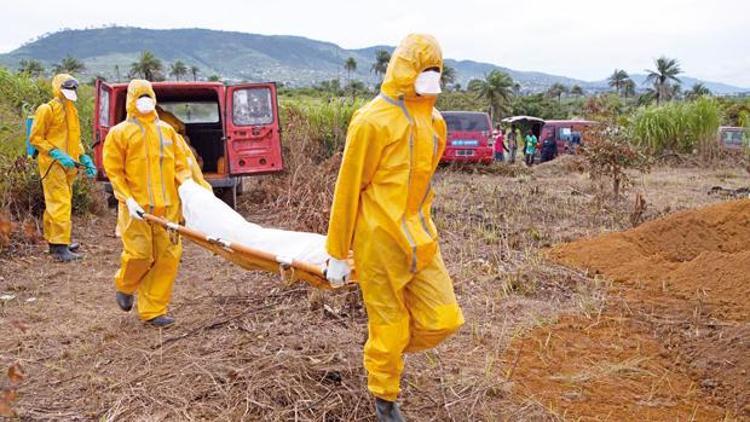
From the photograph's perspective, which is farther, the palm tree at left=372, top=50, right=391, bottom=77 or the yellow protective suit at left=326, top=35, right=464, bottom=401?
the palm tree at left=372, top=50, right=391, bottom=77

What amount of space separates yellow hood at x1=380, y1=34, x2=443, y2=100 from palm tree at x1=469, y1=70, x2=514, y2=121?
45.0m

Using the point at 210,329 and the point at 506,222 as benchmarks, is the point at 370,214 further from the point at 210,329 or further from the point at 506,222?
the point at 506,222

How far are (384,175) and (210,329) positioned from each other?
2038 millimetres

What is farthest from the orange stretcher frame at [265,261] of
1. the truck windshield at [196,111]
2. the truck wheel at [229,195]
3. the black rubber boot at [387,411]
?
the truck windshield at [196,111]

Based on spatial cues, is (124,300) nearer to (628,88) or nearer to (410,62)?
(410,62)

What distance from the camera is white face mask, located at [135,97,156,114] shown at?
13.5ft

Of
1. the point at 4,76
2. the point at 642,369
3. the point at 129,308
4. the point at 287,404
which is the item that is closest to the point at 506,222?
the point at 642,369

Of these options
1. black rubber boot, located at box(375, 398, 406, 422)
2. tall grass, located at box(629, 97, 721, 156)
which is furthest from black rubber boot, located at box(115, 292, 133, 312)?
tall grass, located at box(629, 97, 721, 156)

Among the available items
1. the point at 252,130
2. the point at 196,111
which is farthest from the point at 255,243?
the point at 196,111

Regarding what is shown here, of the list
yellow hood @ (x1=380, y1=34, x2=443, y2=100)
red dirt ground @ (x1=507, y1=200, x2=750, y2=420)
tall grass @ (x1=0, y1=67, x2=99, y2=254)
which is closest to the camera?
yellow hood @ (x1=380, y1=34, x2=443, y2=100)

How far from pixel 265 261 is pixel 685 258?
14.9 ft

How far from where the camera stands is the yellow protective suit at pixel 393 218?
248cm

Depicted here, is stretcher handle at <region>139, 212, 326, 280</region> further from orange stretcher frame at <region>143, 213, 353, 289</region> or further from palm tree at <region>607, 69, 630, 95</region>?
palm tree at <region>607, 69, 630, 95</region>

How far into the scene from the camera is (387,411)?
2.67 m
